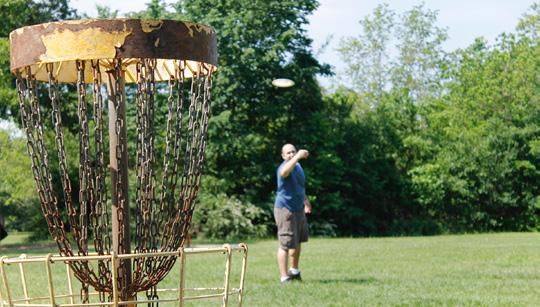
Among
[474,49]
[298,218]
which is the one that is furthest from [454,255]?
[474,49]

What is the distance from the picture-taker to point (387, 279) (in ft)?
38.4

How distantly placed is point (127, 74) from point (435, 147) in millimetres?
37518

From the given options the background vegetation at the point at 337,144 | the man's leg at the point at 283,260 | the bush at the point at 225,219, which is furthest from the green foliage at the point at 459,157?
the man's leg at the point at 283,260

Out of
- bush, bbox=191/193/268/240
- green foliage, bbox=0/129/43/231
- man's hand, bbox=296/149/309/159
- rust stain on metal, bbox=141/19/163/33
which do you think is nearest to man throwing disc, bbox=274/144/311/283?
man's hand, bbox=296/149/309/159

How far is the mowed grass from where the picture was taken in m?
9.04

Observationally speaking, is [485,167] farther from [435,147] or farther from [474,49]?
[474,49]

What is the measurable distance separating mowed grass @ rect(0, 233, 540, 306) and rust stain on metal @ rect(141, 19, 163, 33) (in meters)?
5.63

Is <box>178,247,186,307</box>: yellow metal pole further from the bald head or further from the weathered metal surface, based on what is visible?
the bald head

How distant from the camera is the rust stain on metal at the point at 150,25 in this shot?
10.8 feet

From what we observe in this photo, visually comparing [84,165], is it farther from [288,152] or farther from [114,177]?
[288,152]

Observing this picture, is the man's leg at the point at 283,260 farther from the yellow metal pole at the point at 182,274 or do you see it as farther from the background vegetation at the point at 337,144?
the background vegetation at the point at 337,144

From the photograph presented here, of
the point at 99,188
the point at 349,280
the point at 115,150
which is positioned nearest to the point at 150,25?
the point at 115,150

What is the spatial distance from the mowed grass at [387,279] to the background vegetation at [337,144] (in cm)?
1630

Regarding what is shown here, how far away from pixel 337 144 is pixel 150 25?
35237 millimetres
